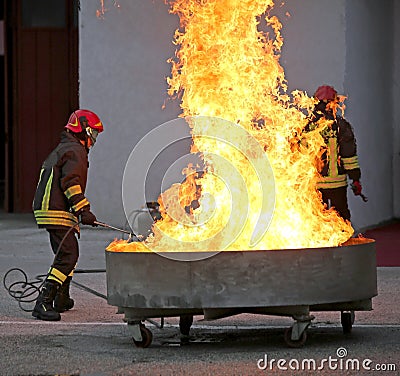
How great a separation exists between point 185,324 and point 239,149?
1.31 meters

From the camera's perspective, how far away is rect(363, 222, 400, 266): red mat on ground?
1278 centimetres

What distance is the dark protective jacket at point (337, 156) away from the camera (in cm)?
1062

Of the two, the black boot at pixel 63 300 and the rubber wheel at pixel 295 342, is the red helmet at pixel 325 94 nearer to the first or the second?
the black boot at pixel 63 300

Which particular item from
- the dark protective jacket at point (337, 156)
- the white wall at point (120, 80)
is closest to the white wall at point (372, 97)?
the white wall at point (120, 80)

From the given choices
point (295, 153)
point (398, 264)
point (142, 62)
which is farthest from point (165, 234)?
point (142, 62)

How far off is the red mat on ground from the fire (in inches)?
181

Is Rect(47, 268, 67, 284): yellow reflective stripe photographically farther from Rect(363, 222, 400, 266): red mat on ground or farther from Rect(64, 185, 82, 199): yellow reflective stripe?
Rect(363, 222, 400, 266): red mat on ground

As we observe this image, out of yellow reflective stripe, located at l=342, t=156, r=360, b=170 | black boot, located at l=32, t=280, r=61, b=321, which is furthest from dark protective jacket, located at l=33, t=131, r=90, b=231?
yellow reflective stripe, located at l=342, t=156, r=360, b=170

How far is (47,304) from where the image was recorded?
9023 mm

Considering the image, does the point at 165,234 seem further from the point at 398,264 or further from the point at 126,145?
the point at 126,145

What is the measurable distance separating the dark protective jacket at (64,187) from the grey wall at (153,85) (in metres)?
6.54

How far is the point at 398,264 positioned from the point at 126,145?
5287 millimetres

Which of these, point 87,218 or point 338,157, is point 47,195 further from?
point 338,157

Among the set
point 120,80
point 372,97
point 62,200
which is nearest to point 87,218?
Answer: point 62,200
